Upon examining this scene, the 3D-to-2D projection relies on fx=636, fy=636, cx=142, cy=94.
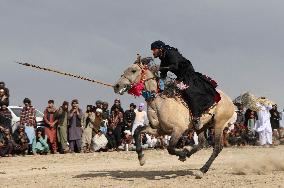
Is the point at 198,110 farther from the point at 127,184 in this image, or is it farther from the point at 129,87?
the point at 127,184

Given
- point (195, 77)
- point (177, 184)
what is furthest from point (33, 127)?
point (177, 184)

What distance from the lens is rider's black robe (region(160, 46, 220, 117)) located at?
12.6m

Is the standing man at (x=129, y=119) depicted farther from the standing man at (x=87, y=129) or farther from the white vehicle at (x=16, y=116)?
the white vehicle at (x=16, y=116)

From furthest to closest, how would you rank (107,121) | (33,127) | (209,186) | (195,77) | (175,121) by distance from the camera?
1. (107,121)
2. (33,127)
3. (195,77)
4. (175,121)
5. (209,186)

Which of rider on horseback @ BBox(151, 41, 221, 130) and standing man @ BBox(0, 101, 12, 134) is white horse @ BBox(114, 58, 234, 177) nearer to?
rider on horseback @ BBox(151, 41, 221, 130)

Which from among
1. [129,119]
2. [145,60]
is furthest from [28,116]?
[145,60]

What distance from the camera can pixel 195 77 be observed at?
1311 centimetres

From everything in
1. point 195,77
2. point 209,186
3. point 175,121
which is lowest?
point 209,186

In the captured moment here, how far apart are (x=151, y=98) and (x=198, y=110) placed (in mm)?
983

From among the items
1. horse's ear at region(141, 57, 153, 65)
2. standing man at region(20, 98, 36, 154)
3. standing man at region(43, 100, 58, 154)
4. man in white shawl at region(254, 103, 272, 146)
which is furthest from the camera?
man in white shawl at region(254, 103, 272, 146)

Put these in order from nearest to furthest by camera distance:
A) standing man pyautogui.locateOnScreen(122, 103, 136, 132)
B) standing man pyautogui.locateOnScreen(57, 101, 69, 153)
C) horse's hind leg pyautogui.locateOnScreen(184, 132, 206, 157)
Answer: horse's hind leg pyautogui.locateOnScreen(184, 132, 206, 157) → standing man pyautogui.locateOnScreen(57, 101, 69, 153) → standing man pyautogui.locateOnScreen(122, 103, 136, 132)

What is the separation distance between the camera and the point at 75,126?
23.5 metres

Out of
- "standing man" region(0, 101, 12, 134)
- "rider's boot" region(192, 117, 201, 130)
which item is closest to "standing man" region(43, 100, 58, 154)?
A: "standing man" region(0, 101, 12, 134)

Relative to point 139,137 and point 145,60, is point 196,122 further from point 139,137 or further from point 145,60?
point 145,60
